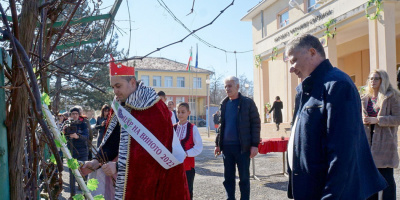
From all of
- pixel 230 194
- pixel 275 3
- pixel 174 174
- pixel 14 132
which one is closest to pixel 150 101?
pixel 174 174

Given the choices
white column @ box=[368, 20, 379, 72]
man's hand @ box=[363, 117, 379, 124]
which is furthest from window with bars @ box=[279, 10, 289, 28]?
man's hand @ box=[363, 117, 379, 124]

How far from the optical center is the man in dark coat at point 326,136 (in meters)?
2.22

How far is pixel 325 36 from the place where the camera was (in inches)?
645

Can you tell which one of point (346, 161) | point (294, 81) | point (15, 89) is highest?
point (294, 81)

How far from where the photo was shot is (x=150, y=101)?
10.8 ft

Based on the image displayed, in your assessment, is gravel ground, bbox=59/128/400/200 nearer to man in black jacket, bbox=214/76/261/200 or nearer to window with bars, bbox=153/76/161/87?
man in black jacket, bbox=214/76/261/200

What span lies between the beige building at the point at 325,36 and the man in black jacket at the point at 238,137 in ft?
29.5

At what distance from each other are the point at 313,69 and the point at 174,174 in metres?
1.45

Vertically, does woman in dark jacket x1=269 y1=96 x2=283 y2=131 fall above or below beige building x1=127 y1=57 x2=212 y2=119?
below

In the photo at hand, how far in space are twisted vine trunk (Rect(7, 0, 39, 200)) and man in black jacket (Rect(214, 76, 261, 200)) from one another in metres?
4.05

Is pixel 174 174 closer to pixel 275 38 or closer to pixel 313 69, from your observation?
pixel 313 69

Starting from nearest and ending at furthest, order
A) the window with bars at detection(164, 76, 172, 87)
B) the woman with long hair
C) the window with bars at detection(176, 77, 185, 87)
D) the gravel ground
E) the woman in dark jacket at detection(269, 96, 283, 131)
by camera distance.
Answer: the woman with long hair, the gravel ground, the woman in dark jacket at detection(269, 96, 283, 131), the window with bars at detection(164, 76, 172, 87), the window with bars at detection(176, 77, 185, 87)

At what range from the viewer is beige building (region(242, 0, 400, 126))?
13.0 metres

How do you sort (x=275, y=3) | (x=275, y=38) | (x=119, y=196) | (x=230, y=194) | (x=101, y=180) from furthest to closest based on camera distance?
(x=275, y=3)
(x=275, y=38)
(x=230, y=194)
(x=101, y=180)
(x=119, y=196)
